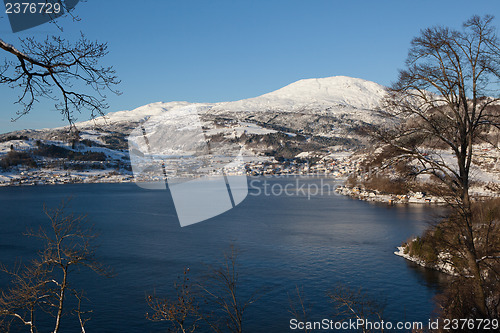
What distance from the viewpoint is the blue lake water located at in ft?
35.0

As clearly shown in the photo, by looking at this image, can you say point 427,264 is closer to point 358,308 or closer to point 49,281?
point 358,308

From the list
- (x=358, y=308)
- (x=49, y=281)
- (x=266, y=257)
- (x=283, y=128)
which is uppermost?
(x=283, y=128)

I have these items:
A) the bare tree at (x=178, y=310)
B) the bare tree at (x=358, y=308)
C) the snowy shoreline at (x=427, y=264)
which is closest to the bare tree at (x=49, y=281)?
the bare tree at (x=178, y=310)

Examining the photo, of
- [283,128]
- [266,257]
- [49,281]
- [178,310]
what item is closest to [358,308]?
[178,310]

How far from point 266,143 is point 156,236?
326 feet

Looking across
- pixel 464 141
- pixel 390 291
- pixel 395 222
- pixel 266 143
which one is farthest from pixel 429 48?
pixel 266 143

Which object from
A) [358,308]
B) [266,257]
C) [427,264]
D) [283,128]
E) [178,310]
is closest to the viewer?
[178,310]

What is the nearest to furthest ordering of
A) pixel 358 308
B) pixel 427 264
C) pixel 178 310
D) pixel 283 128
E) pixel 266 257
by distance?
pixel 178 310 → pixel 358 308 → pixel 427 264 → pixel 266 257 → pixel 283 128

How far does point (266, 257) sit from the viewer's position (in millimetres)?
15617

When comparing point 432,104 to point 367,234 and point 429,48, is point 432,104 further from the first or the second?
point 367,234

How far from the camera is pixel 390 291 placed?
11.8 m

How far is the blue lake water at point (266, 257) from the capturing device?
10.7 m

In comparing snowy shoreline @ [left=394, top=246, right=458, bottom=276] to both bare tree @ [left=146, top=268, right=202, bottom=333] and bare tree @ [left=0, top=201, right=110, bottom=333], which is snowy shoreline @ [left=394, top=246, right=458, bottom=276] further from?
bare tree @ [left=0, top=201, right=110, bottom=333]

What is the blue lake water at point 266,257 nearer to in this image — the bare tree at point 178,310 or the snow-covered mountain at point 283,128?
the bare tree at point 178,310
